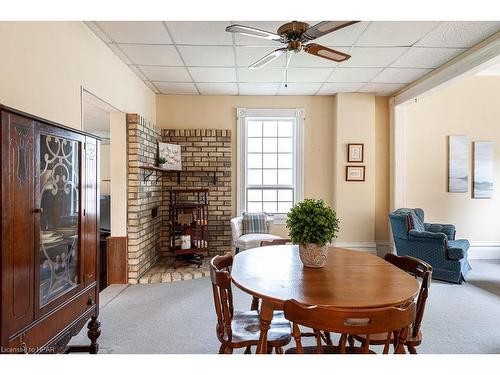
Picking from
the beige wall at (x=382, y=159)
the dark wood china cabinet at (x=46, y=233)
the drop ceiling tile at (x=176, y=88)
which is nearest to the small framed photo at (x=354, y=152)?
the beige wall at (x=382, y=159)

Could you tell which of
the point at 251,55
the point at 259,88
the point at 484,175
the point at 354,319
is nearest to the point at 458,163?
the point at 484,175

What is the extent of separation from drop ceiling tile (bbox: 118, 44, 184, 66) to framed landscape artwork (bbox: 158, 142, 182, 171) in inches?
52.7

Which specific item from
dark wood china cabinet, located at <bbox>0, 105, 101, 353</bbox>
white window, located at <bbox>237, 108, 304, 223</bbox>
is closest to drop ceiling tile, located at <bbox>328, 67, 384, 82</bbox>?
white window, located at <bbox>237, 108, 304, 223</bbox>

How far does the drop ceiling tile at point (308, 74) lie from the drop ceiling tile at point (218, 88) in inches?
35.8

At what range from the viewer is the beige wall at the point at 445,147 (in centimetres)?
529

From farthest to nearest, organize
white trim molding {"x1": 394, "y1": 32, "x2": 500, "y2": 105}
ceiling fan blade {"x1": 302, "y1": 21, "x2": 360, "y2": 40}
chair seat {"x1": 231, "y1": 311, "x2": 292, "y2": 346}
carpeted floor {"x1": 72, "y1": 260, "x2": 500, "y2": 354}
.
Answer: white trim molding {"x1": 394, "y1": 32, "x2": 500, "y2": 105}
carpeted floor {"x1": 72, "y1": 260, "x2": 500, "y2": 354}
ceiling fan blade {"x1": 302, "y1": 21, "x2": 360, "y2": 40}
chair seat {"x1": 231, "y1": 311, "x2": 292, "y2": 346}

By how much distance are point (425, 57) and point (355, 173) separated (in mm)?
1971

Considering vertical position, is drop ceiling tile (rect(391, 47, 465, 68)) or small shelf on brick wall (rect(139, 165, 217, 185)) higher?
drop ceiling tile (rect(391, 47, 465, 68))

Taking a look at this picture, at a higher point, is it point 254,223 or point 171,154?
point 171,154

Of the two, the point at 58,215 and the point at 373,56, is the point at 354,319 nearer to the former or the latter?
the point at 58,215

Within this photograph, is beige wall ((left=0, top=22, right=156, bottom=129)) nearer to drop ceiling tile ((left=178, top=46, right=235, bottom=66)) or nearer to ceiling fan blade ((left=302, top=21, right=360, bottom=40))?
drop ceiling tile ((left=178, top=46, right=235, bottom=66))

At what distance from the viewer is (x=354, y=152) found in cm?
506

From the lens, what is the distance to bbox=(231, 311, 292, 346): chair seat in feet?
5.59

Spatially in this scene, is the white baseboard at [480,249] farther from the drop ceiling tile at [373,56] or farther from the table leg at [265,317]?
the table leg at [265,317]
